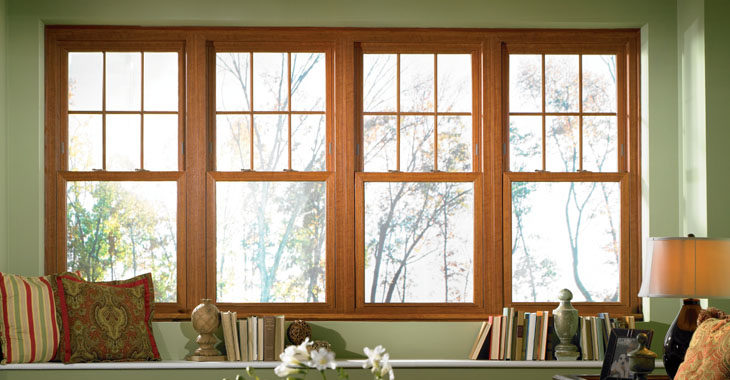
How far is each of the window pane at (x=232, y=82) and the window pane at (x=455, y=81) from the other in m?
1.31

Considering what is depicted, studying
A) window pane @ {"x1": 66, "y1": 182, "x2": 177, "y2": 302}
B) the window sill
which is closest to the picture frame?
the window sill

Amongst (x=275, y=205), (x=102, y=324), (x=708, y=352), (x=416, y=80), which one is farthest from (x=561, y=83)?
(x=102, y=324)

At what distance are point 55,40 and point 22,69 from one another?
30 cm

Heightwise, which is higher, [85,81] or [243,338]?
[85,81]

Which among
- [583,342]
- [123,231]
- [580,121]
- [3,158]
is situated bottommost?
[583,342]

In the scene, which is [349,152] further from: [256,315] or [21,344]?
[21,344]

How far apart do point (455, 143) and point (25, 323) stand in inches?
116

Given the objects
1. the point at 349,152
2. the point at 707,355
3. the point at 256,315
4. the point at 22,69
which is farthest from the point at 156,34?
the point at 707,355

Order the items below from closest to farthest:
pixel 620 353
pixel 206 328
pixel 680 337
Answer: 1. pixel 680 337
2. pixel 620 353
3. pixel 206 328

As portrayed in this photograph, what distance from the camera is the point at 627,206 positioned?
5.57 meters

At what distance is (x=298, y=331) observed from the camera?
5.25 m

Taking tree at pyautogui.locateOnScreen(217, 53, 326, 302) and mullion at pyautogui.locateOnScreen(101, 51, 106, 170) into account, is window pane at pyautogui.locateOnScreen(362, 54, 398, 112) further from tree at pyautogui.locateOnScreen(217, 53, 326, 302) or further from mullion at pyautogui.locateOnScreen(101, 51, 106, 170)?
mullion at pyautogui.locateOnScreen(101, 51, 106, 170)

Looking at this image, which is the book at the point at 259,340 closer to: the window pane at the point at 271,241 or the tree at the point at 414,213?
the window pane at the point at 271,241

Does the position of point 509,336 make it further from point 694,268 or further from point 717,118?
point 717,118
